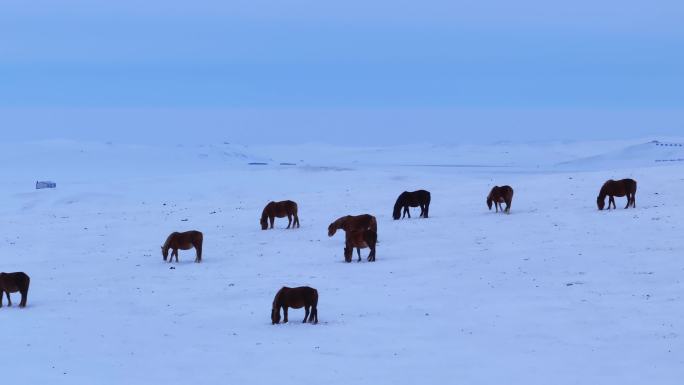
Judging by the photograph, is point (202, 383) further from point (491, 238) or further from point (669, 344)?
point (491, 238)

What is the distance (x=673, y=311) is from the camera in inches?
776

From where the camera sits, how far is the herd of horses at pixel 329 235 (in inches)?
799

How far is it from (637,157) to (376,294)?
215 ft

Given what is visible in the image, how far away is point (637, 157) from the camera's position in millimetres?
84062

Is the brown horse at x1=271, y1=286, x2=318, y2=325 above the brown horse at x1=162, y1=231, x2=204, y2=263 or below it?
below

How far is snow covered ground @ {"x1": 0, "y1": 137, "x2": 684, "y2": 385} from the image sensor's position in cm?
1714

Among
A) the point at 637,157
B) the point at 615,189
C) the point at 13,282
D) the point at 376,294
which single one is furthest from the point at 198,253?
the point at 637,157

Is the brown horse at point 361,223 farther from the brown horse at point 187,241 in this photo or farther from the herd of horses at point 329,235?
the brown horse at point 187,241

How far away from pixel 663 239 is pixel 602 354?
388 inches

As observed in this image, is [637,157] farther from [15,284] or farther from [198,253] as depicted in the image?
[15,284]

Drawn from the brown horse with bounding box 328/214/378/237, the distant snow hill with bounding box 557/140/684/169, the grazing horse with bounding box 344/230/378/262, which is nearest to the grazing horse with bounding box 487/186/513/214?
the brown horse with bounding box 328/214/378/237

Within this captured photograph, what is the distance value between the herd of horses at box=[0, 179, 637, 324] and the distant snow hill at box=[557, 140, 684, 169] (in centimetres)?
4481

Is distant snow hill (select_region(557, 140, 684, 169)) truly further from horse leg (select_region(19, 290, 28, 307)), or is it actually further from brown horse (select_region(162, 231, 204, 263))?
horse leg (select_region(19, 290, 28, 307))

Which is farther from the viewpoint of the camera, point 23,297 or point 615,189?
point 615,189
